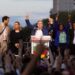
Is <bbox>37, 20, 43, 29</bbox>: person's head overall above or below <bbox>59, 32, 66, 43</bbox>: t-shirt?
above

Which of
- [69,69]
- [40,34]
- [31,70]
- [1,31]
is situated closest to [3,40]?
[1,31]

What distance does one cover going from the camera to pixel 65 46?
46.8 feet

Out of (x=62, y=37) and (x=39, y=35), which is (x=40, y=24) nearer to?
(x=39, y=35)

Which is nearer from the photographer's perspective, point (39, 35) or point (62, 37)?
point (39, 35)

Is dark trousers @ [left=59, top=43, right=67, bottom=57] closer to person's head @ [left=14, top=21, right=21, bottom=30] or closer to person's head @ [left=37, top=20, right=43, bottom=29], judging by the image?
person's head @ [left=37, top=20, right=43, bottom=29]

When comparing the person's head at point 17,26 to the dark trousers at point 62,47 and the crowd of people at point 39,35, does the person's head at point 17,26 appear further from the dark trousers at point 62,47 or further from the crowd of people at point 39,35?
the dark trousers at point 62,47

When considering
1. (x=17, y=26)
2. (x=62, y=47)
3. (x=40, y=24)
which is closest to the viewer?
(x=17, y=26)

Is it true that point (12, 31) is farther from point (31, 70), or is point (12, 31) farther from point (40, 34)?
point (31, 70)

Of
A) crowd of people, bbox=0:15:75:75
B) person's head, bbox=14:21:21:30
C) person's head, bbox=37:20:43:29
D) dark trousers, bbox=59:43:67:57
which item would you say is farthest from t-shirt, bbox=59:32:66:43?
person's head, bbox=14:21:21:30

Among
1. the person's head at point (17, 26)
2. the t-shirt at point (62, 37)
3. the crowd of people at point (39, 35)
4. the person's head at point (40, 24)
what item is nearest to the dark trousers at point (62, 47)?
the crowd of people at point (39, 35)

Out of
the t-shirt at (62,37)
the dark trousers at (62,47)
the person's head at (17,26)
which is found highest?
the person's head at (17,26)

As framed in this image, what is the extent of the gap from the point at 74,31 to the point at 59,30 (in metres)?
0.47

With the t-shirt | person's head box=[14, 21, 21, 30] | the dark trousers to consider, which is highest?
person's head box=[14, 21, 21, 30]

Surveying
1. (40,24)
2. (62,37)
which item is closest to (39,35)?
(40,24)
